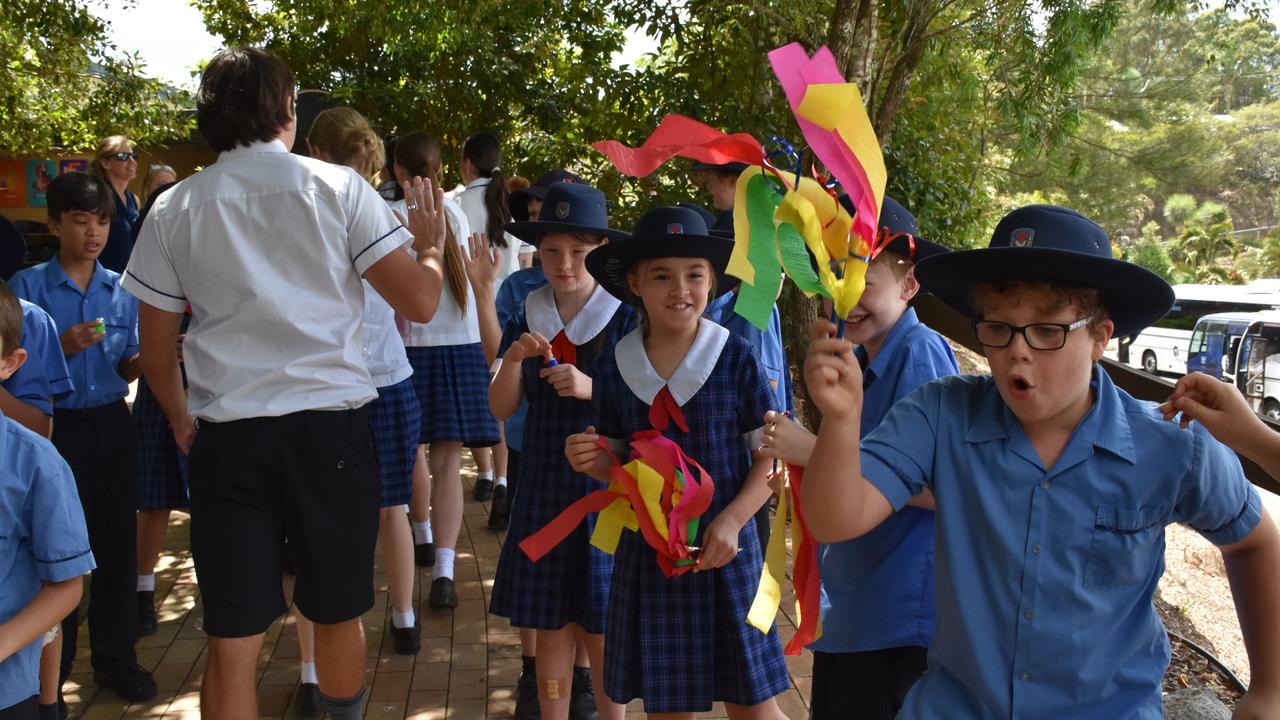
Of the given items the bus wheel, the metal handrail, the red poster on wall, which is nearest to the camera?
the metal handrail

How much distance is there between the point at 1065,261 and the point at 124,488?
372cm

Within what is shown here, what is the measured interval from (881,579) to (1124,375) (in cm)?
131

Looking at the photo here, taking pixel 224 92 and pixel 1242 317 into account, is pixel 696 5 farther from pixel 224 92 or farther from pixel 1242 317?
pixel 1242 317

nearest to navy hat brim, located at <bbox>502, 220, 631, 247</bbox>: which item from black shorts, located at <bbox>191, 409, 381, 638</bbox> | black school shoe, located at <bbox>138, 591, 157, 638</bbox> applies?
black shorts, located at <bbox>191, 409, 381, 638</bbox>

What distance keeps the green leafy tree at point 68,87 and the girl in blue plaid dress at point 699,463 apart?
7079mm

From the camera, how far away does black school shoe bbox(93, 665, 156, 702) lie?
14.3 ft

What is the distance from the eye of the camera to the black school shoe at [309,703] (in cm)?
426

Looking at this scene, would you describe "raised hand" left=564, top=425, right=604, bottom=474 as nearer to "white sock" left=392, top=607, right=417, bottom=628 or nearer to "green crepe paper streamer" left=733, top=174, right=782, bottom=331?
"green crepe paper streamer" left=733, top=174, right=782, bottom=331

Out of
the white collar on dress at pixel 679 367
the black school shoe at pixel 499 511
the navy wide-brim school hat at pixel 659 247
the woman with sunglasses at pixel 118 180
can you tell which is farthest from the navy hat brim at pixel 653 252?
the woman with sunglasses at pixel 118 180

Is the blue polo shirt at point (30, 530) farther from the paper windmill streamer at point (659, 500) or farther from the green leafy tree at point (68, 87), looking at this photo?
the green leafy tree at point (68, 87)

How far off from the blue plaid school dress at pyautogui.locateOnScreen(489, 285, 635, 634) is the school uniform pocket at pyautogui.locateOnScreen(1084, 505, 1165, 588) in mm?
1933

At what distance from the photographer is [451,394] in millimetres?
5418

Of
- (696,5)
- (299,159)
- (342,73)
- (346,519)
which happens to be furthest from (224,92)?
(342,73)

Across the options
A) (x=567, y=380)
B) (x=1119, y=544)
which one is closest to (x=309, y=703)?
(x=567, y=380)
